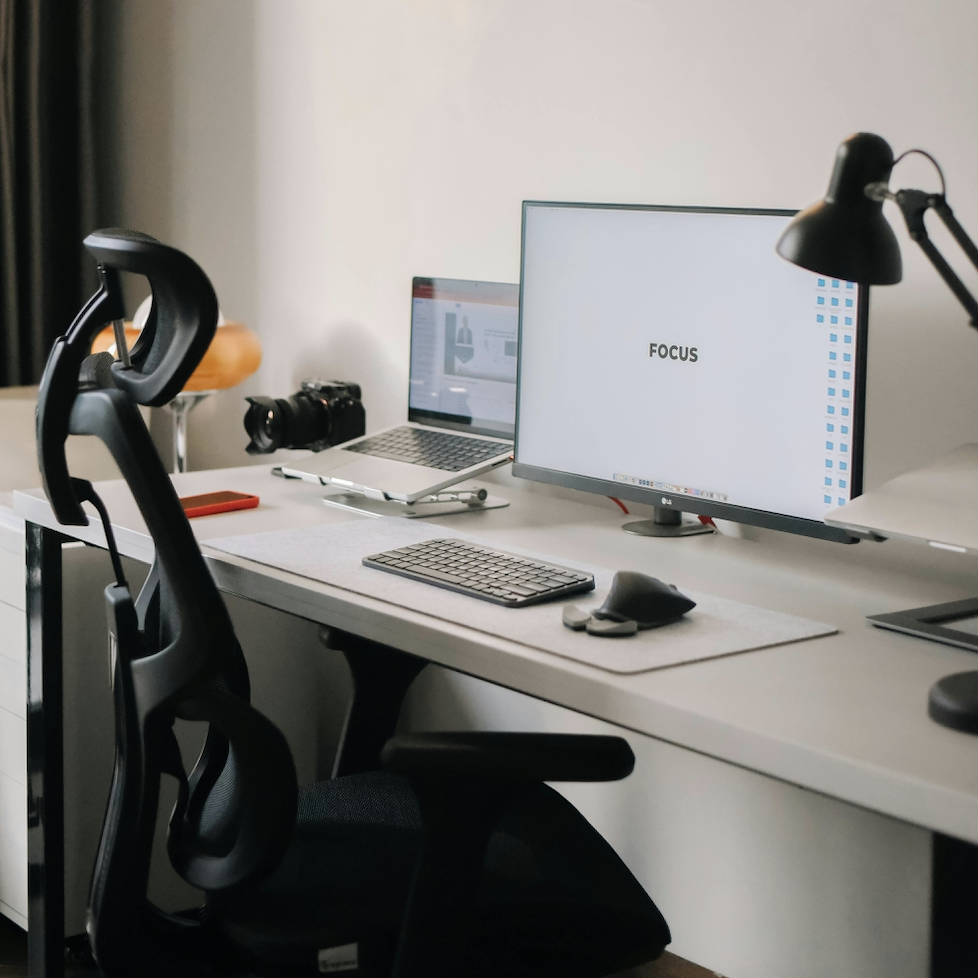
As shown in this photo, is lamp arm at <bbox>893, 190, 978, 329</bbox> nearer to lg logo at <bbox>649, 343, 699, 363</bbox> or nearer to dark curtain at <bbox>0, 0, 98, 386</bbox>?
lg logo at <bbox>649, 343, 699, 363</bbox>

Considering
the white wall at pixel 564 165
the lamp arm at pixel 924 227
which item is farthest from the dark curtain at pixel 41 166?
the lamp arm at pixel 924 227

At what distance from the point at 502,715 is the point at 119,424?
119cm

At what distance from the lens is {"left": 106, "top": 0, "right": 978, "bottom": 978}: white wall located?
4.97ft

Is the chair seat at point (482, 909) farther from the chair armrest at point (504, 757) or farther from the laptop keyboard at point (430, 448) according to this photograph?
the laptop keyboard at point (430, 448)

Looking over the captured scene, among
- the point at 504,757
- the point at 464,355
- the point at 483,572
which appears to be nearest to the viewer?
the point at 504,757

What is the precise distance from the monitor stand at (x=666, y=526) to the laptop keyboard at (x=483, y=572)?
0.28 m

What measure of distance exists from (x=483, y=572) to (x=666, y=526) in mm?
407

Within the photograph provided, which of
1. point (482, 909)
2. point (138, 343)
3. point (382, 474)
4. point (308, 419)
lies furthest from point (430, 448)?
point (482, 909)

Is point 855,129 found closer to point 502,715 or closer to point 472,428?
point 472,428

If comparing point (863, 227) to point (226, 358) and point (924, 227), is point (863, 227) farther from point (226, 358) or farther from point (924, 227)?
point (226, 358)

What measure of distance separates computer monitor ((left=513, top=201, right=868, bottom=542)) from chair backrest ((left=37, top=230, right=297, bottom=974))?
0.67m

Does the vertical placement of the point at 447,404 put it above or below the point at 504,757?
above

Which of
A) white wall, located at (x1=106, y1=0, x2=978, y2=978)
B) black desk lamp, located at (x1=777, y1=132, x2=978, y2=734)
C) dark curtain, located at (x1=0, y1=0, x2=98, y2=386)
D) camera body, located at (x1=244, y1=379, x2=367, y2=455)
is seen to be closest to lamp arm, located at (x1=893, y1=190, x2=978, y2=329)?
black desk lamp, located at (x1=777, y1=132, x2=978, y2=734)

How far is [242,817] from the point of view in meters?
1.08
